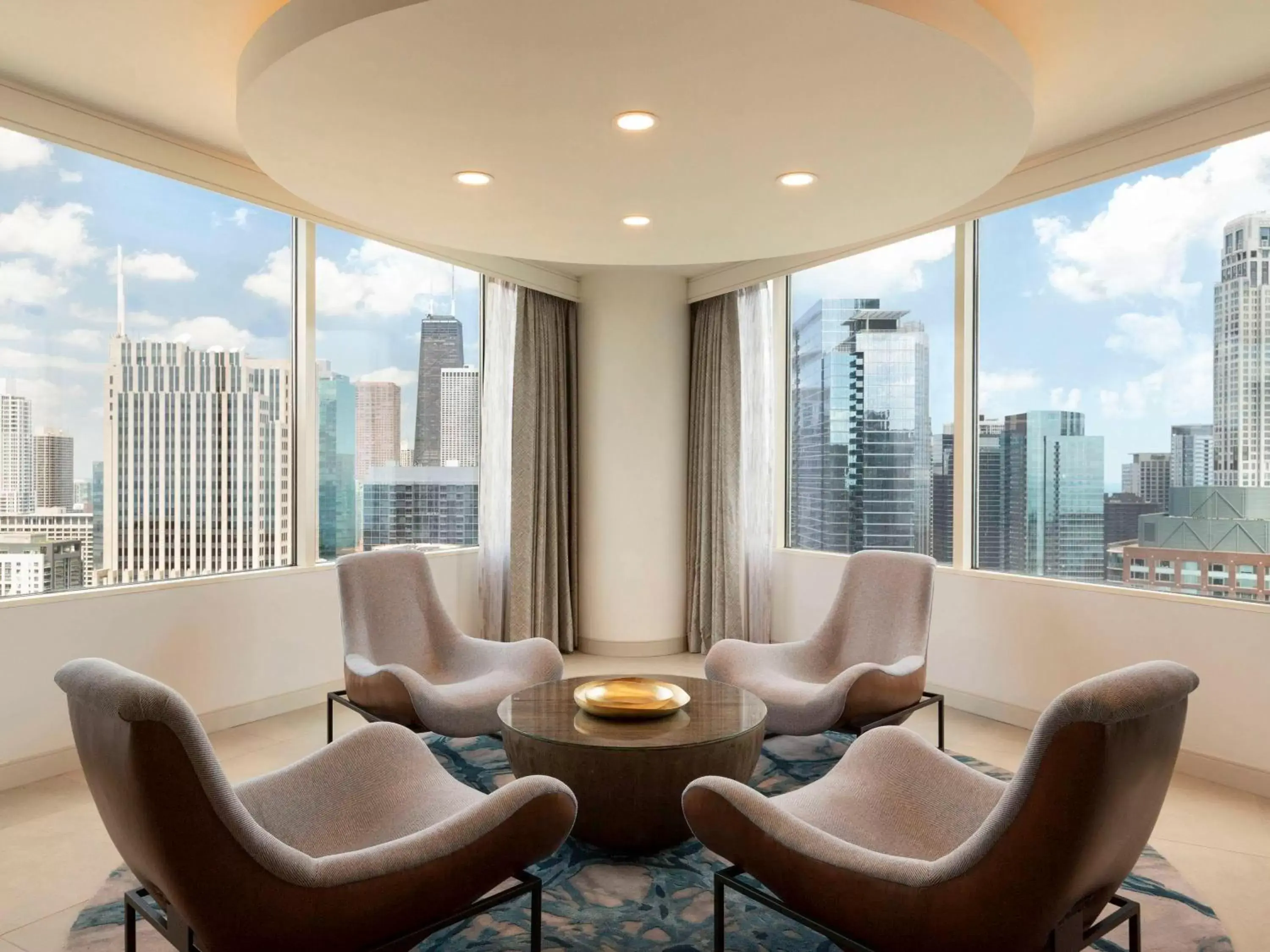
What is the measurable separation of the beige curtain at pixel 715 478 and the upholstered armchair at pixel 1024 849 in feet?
11.5

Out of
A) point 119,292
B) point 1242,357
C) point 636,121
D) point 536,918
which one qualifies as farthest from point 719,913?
point 119,292

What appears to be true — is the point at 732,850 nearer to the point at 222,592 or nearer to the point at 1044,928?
the point at 1044,928

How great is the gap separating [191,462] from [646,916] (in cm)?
297

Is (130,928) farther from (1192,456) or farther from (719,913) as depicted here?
(1192,456)

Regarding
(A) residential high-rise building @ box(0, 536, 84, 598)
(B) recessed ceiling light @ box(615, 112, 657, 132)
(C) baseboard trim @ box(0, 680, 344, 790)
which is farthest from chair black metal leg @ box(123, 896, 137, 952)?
(B) recessed ceiling light @ box(615, 112, 657, 132)

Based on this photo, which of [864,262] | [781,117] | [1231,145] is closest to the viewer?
[781,117]

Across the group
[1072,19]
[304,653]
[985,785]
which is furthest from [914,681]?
[304,653]

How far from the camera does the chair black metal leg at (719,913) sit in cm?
191

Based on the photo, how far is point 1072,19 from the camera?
8.82 ft

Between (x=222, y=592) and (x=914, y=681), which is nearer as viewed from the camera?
(x=914, y=681)

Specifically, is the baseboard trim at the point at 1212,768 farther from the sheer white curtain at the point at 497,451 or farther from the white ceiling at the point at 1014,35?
the sheer white curtain at the point at 497,451

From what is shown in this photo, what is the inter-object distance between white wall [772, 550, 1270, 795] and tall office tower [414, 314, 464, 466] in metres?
2.61

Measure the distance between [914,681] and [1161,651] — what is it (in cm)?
104

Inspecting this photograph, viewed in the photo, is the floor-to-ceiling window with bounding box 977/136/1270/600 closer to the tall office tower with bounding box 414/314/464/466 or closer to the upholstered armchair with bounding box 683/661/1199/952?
the upholstered armchair with bounding box 683/661/1199/952
